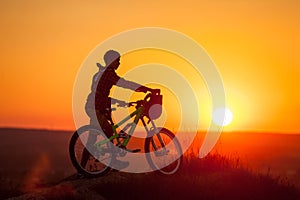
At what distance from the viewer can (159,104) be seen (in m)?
15.7

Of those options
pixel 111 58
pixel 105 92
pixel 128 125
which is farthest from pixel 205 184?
pixel 111 58

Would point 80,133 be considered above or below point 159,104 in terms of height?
below

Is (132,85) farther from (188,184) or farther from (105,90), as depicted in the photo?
(188,184)

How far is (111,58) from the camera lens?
15.4m

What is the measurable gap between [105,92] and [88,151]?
1.66 meters

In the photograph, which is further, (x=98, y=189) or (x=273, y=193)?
(x=273, y=193)

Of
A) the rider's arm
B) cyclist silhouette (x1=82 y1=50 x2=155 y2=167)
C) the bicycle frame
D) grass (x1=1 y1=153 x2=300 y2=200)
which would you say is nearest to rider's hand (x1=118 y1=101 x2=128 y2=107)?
cyclist silhouette (x1=82 y1=50 x2=155 y2=167)

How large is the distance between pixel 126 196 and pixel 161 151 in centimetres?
182

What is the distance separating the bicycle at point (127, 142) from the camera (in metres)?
15.6

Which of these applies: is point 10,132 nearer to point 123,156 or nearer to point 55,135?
point 55,135

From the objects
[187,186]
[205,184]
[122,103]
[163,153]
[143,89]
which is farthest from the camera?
[122,103]

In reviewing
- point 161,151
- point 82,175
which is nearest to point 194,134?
point 161,151

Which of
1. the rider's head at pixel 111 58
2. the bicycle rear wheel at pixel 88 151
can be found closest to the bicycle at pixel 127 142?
the bicycle rear wheel at pixel 88 151

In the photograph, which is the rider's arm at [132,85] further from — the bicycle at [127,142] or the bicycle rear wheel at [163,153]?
the bicycle rear wheel at [163,153]
